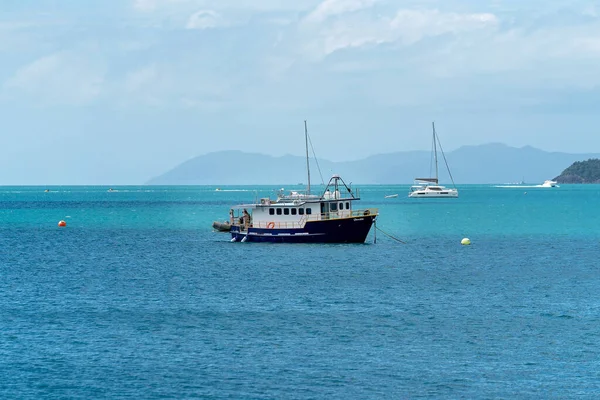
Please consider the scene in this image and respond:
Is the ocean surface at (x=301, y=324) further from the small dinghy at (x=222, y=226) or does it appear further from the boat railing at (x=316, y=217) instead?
the small dinghy at (x=222, y=226)

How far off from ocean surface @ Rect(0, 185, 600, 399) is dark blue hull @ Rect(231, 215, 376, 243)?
49.4 inches

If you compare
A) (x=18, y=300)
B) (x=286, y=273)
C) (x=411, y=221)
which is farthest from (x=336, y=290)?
(x=411, y=221)

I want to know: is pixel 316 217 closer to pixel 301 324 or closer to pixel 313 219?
pixel 313 219

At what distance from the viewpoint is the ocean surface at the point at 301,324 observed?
35469mm

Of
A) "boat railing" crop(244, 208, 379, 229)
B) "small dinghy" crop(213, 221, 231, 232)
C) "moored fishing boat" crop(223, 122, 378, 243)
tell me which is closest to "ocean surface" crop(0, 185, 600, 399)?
"moored fishing boat" crop(223, 122, 378, 243)

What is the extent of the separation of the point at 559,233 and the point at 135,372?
279 ft

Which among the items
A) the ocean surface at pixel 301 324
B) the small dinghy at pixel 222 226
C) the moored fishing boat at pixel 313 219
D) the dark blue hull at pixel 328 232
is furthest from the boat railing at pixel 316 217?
the small dinghy at pixel 222 226

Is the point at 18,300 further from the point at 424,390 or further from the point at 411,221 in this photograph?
the point at 411,221

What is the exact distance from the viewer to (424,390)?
34.4 metres

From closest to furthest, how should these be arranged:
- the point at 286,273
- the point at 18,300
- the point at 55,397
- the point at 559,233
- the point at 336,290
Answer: the point at 55,397, the point at 18,300, the point at 336,290, the point at 286,273, the point at 559,233

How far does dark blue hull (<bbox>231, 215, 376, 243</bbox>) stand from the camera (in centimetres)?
8562

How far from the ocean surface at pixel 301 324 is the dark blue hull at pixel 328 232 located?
1254 mm

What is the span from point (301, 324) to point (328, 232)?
3988 centimetres

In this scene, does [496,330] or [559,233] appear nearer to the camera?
[496,330]
